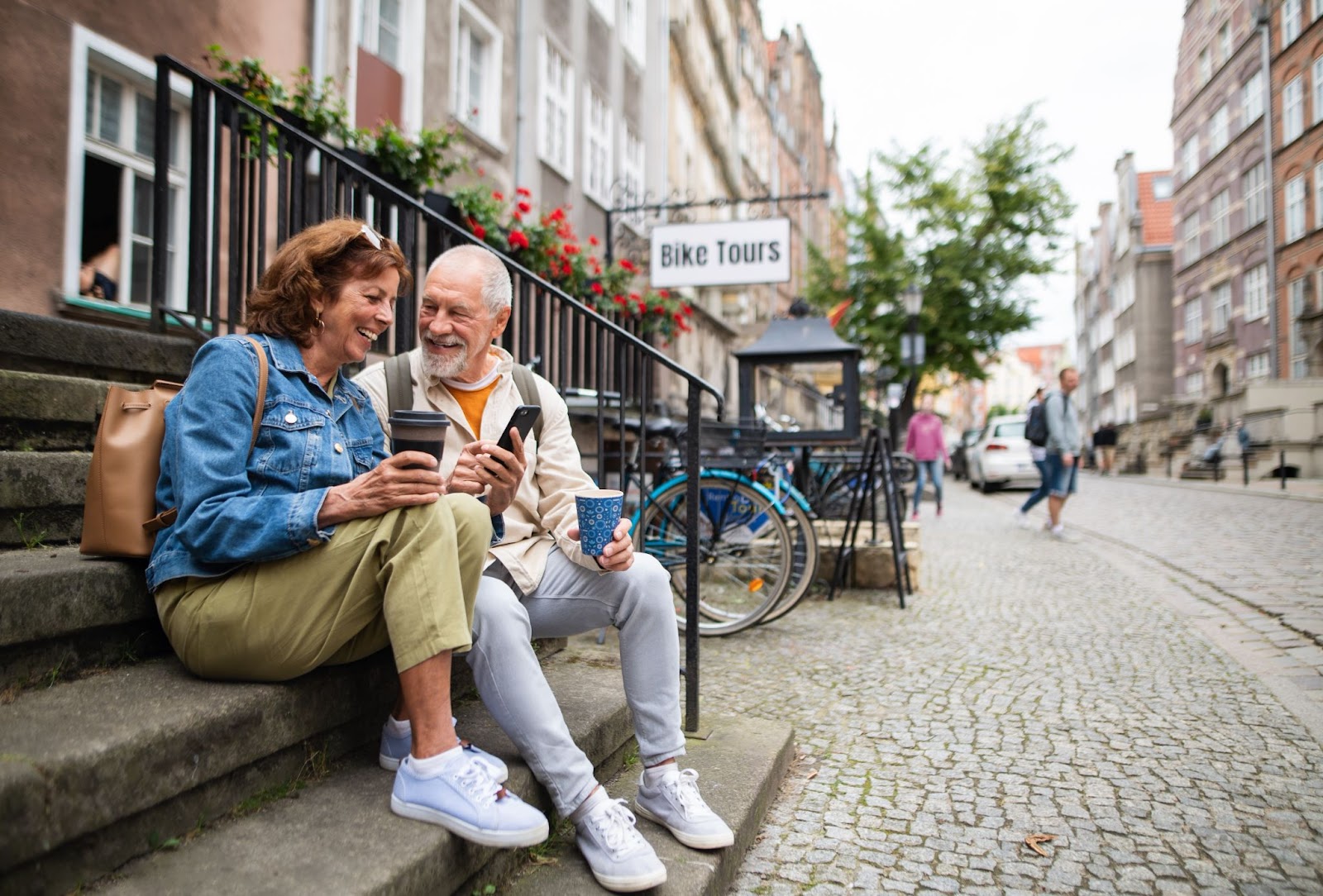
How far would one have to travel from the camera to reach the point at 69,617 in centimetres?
190

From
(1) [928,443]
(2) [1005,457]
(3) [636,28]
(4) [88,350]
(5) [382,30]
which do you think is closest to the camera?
(4) [88,350]

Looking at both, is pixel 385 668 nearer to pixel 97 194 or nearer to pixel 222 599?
pixel 222 599

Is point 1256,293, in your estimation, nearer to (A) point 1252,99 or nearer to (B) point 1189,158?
(A) point 1252,99

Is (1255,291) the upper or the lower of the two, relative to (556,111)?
upper

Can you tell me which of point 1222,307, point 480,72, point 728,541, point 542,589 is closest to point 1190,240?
point 1222,307

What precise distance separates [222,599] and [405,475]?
447 mm

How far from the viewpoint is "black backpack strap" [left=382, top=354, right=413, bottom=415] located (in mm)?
2461

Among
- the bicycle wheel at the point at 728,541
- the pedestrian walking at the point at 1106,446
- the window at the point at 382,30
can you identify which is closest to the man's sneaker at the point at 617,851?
the bicycle wheel at the point at 728,541

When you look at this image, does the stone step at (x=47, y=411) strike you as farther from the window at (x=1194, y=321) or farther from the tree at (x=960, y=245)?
the window at (x=1194, y=321)

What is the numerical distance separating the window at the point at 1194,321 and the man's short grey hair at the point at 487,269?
3956cm

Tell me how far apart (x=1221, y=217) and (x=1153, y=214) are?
1124 centimetres

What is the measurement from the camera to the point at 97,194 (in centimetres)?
595

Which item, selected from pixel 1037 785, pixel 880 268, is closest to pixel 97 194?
pixel 1037 785

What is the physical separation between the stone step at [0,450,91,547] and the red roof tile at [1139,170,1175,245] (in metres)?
48.0
